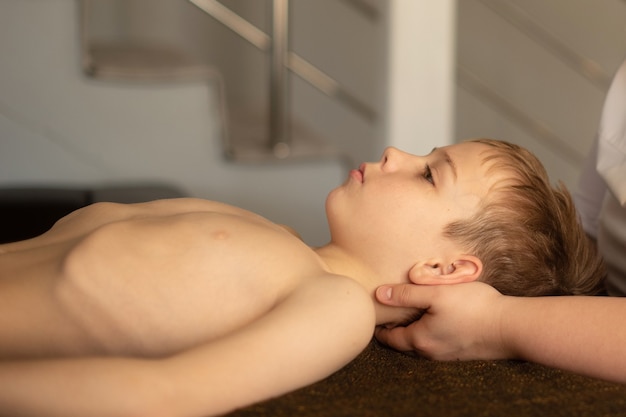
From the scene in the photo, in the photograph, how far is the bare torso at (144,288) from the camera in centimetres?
111

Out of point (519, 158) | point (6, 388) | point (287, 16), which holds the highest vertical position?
point (287, 16)

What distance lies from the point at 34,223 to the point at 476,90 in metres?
2.37

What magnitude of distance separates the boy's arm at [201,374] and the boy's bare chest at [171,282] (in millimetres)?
88

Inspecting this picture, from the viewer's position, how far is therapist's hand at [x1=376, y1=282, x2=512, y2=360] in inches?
48.6

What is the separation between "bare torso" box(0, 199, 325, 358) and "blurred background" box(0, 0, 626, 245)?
0.91 m

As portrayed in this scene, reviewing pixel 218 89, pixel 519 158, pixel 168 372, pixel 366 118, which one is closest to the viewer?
pixel 168 372

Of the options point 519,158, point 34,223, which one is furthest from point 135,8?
point 519,158

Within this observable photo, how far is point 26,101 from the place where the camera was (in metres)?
2.33

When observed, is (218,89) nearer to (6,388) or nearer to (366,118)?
(366,118)

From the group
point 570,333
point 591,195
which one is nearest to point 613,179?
point 591,195

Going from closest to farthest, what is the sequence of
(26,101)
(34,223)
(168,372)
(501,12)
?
(168,372), (34,223), (26,101), (501,12)

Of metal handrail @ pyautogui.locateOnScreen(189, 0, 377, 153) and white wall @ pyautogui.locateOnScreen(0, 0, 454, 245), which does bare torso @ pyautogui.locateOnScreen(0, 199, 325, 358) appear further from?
metal handrail @ pyautogui.locateOnScreen(189, 0, 377, 153)

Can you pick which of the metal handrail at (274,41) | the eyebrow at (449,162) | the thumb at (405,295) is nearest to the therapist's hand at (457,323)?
the thumb at (405,295)

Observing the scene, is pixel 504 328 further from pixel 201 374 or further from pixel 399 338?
pixel 201 374
